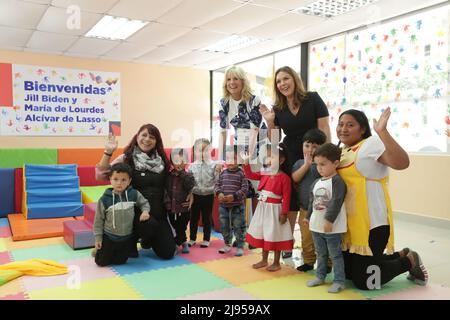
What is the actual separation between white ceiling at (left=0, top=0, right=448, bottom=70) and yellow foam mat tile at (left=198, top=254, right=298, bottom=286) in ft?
10.5

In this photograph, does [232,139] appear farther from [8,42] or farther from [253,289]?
[8,42]

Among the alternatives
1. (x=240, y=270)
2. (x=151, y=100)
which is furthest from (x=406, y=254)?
(x=151, y=100)

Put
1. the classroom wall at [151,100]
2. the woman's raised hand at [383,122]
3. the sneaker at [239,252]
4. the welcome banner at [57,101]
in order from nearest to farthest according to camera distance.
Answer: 1. the woman's raised hand at [383,122]
2. the sneaker at [239,252]
3. the welcome banner at [57,101]
4. the classroom wall at [151,100]

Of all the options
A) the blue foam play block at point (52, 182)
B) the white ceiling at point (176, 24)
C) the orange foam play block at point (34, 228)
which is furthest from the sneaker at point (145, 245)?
the white ceiling at point (176, 24)

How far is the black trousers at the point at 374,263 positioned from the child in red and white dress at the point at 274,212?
546 mm

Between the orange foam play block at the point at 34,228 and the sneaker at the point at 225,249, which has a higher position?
the orange foam play block at the point at 34,228

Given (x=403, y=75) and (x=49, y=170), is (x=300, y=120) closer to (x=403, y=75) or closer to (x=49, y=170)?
(x=403, y=75)

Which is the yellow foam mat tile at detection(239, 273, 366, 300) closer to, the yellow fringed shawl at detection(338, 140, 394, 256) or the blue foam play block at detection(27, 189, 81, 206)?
the yellow fringed shawl at detection(338, 140, 394, 256)

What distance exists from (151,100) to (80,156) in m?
2.43

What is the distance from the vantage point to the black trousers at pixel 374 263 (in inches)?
112

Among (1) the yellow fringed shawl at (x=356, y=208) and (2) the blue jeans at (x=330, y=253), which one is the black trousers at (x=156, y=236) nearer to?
(2) the blue jeans at (x=330, y=253)

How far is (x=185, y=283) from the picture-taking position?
10.0 feet

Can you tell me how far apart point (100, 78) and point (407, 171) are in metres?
6.17

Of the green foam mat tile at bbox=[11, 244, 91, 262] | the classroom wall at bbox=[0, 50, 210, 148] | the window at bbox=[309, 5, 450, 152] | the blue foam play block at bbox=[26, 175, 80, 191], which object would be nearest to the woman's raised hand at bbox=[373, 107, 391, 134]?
the green foam mat tile at bbox=[11, 244, 91, 262]
